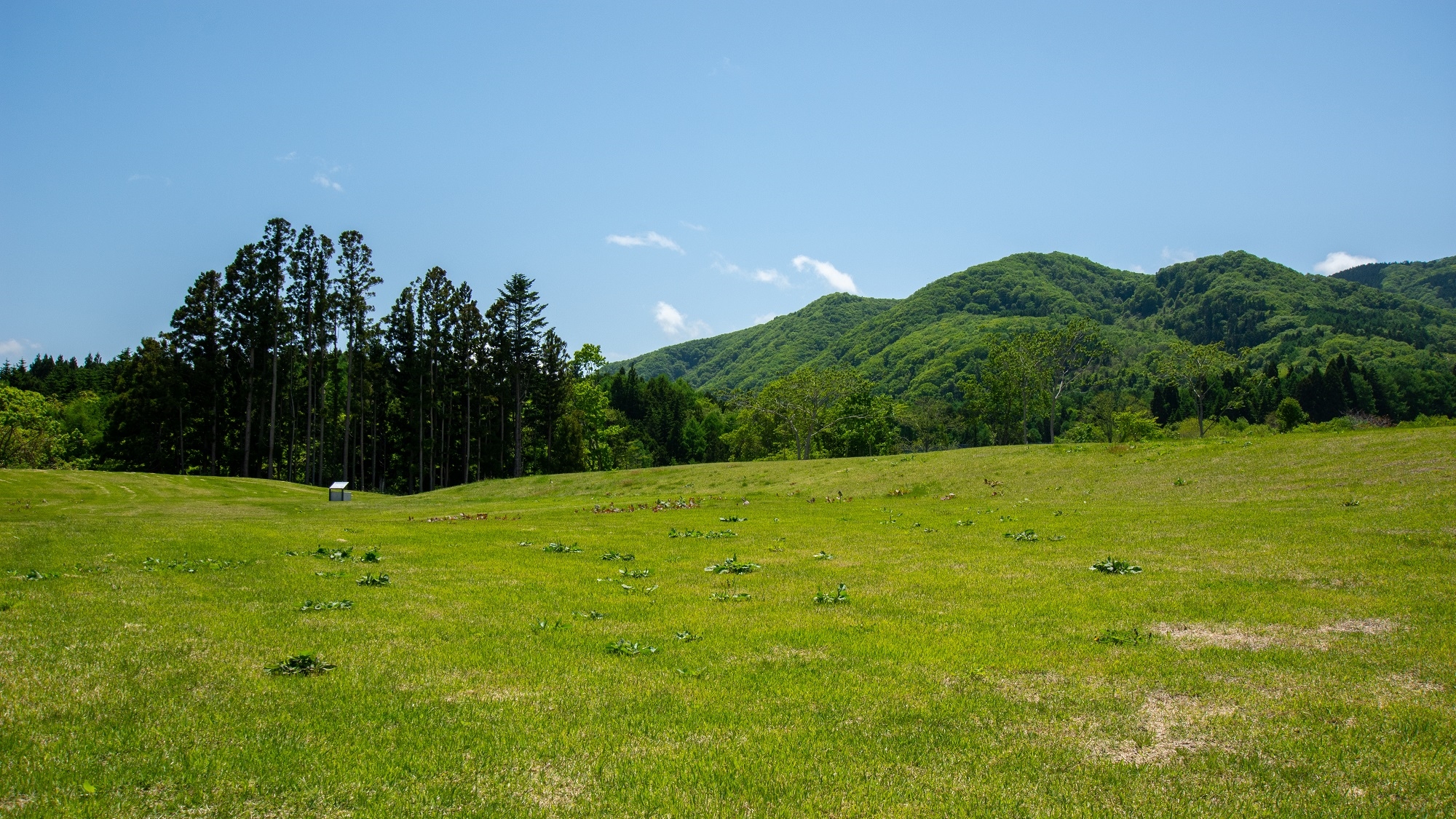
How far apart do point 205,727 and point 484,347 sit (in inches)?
3549

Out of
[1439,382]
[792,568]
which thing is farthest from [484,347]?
[1439,382]

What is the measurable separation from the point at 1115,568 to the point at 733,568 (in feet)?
28.9

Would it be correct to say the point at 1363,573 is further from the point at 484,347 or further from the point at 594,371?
the point at 594,371

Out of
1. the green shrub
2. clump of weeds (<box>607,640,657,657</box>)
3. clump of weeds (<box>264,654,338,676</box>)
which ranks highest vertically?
the green shrub

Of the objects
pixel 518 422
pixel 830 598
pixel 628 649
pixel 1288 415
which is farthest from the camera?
pixel 1288 415

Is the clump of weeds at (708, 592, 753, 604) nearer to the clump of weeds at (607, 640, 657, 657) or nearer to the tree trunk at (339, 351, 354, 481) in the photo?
the clump of weeds at (607, 640, 657, 657)

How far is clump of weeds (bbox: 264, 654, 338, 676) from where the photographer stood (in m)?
9.20

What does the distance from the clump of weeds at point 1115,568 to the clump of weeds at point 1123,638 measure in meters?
5.31

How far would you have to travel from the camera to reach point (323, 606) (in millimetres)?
13242

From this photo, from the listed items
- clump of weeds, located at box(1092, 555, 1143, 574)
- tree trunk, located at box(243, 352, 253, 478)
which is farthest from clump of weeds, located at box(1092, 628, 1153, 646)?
tree trunk, located at box(243, 352, 253, 478)

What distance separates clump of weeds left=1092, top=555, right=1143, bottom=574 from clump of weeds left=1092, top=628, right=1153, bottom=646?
5312 millimetres

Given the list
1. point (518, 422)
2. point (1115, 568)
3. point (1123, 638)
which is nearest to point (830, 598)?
point (1123, 638)

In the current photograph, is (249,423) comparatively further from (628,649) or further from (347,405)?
(628,649)

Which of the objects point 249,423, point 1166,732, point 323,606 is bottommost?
point 1166,732
